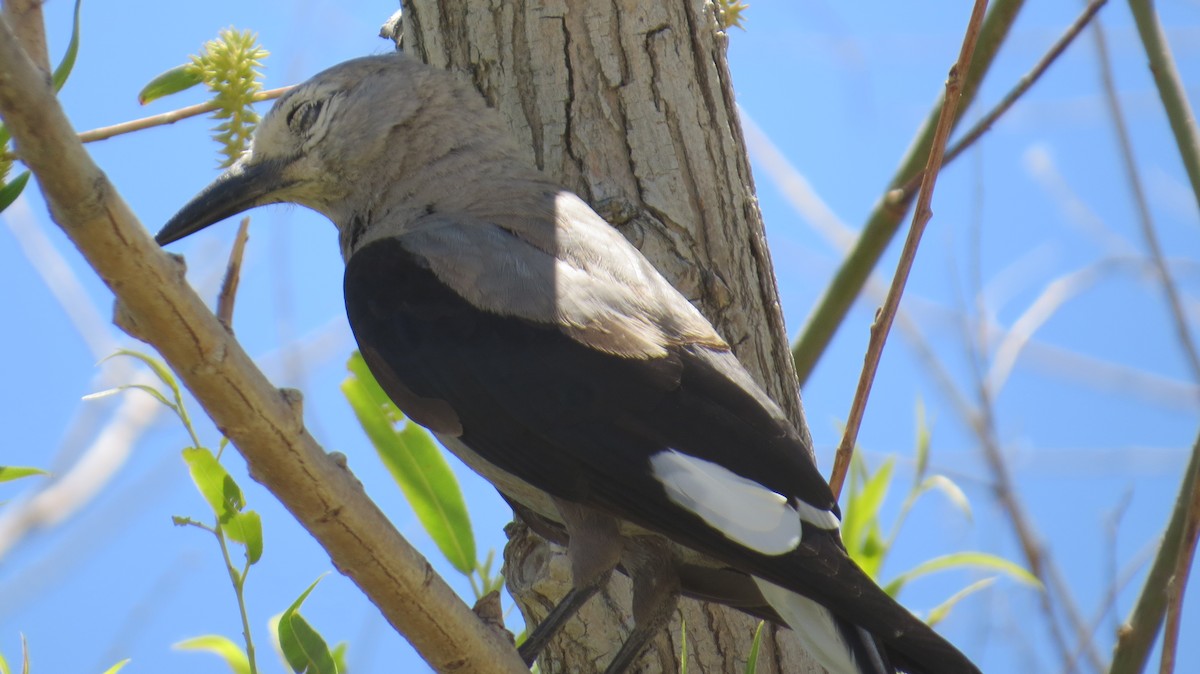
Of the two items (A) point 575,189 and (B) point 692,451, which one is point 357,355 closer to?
(A) point 575,189

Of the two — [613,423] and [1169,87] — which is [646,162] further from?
[1169,87]

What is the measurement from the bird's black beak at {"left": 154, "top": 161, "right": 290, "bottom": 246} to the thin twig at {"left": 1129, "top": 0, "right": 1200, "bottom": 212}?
4.64 ft

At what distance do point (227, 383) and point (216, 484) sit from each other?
0.40 metres

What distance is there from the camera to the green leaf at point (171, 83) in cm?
166

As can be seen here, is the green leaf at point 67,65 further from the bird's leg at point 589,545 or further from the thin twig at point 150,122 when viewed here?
the bird's leg at point 589,545

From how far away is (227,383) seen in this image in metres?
1.09

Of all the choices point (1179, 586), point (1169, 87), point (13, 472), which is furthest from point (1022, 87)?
point (13, 472)

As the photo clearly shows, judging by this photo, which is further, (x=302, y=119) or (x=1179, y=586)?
(x=302, y=119)

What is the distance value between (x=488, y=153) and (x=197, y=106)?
1.52 ft

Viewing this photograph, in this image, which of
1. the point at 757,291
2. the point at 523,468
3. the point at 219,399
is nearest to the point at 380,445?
the point at 523,468

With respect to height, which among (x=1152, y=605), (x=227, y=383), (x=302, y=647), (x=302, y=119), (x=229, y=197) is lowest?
(x=1152, y=605)

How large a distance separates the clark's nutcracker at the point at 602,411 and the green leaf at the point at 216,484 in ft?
0.96

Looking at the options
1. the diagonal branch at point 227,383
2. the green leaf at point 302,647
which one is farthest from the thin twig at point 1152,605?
the green leaf at point 302,647

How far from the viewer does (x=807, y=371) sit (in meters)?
2.15
